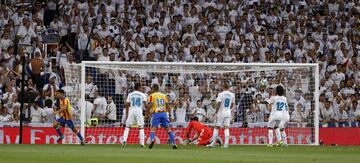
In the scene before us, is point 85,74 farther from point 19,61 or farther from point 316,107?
point 316,107

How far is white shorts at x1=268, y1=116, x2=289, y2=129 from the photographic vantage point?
32.6 metres

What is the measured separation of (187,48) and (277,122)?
24.1 feet

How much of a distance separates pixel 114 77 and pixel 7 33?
16.1 ft

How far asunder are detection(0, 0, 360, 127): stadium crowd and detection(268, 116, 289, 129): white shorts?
95.3 inches

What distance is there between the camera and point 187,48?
128ft

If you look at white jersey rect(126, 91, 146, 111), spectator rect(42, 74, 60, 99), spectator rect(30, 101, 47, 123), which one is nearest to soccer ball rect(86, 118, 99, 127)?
spectator rect(30, 101, 47, 123)

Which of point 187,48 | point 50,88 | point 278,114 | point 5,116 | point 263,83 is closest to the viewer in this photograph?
point 278,114

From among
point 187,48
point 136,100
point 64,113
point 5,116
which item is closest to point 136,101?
point 136,100

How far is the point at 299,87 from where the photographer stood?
118 feet

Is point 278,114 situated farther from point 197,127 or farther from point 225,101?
point 197,127

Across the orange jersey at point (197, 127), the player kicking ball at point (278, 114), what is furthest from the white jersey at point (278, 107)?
the orange jersey at point (197, 127)

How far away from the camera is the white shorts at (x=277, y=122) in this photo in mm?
32562

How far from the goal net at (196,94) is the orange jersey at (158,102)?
3.81 meters

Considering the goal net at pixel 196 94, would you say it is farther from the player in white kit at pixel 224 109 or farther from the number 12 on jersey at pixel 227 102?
the number 12 on jersey at pixel 227 102
